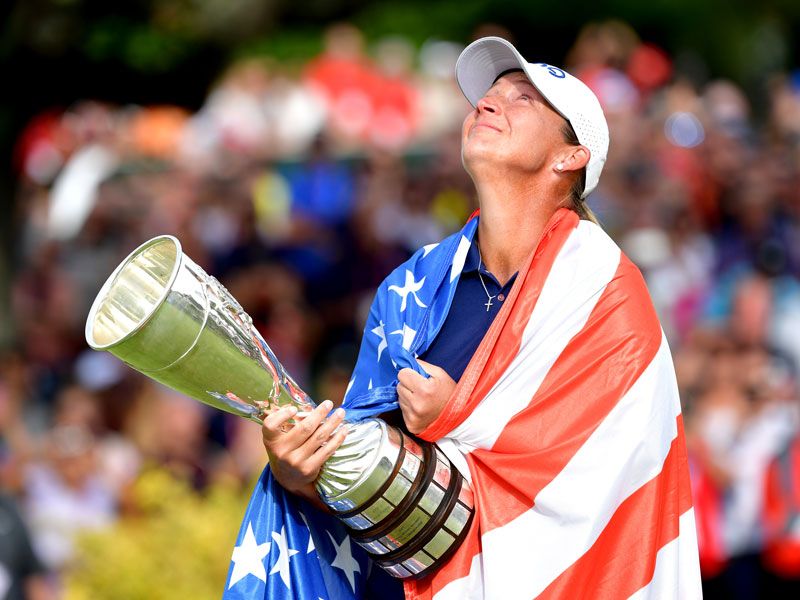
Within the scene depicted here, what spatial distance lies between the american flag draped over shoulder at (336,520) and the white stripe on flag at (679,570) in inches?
30.7

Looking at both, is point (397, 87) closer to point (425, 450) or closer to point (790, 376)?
point (790, 376)

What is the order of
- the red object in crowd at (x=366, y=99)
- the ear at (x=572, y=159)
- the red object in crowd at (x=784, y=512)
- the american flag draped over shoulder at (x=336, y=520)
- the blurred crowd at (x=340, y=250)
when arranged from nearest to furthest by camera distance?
1. the american flag draped over shoulder at (x=336, y=520)
2. the ear at (x=572, y=159)
3. the red object in crowd at (x=784, y=512)
4. the blurred crowd at (x=340, y=250)
5. the red object in crowd at (x=366, y=99)

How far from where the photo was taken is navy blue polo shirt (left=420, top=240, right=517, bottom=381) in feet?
12.3

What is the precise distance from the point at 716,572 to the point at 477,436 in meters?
4.18

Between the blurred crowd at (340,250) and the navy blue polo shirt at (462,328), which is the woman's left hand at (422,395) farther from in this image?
the blurred crowd at (340,250)

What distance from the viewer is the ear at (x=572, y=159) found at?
12.4 feet

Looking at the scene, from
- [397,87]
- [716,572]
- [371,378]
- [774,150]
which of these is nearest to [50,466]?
[716,572]

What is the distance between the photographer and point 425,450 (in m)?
3.54

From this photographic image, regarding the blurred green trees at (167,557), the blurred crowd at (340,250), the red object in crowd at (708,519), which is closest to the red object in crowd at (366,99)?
Result: the blurred crowd at (340,250)

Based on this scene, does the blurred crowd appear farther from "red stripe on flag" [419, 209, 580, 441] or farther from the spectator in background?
"red stripe on flag" [419, 209, 580, 441]

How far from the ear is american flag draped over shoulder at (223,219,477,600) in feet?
1.04

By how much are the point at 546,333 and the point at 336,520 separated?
82cm

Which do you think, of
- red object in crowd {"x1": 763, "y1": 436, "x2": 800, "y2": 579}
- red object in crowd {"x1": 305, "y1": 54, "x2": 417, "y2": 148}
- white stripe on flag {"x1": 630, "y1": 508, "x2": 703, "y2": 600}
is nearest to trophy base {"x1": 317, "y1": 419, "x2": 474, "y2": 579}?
white stripe on flag {"x1": 630, "y1": 508, "x2": 703, "y2": 600}

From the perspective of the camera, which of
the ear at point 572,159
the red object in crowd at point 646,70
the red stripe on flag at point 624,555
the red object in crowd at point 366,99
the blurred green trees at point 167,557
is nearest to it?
the red stripe on flag at point 624,555
